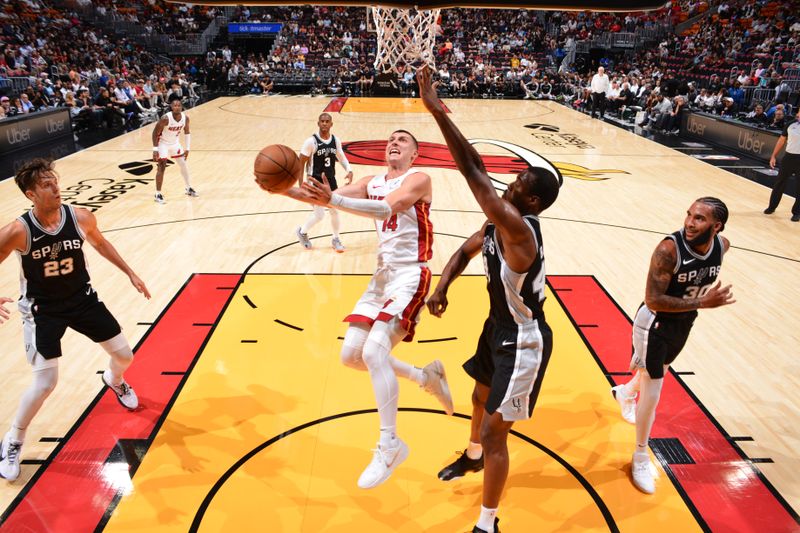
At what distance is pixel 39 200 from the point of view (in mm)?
3488

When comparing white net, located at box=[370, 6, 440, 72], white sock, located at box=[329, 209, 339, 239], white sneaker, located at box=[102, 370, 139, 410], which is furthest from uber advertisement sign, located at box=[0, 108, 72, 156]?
white sneaker, located at box=[102, 370, 139, 410]

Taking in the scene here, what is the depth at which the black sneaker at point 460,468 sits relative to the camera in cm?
365

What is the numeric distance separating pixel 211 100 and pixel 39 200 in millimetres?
20931

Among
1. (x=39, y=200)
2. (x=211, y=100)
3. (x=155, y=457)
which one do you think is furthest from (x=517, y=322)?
(x=211, y=100)

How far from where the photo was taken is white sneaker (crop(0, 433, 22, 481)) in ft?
11.8

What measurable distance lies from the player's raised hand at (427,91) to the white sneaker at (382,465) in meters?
1.97

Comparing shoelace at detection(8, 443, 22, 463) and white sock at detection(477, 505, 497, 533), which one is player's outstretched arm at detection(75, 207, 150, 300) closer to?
shoelace at detection(8, 443, 22, 463)

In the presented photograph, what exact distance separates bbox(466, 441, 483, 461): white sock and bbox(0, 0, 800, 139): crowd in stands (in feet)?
44.1

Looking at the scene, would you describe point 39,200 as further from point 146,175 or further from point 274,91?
point 274,91

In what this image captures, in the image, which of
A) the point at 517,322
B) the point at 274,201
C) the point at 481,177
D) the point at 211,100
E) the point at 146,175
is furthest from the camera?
the point at 211,100

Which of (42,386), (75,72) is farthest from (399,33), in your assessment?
(75,72)

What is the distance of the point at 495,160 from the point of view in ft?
41.6

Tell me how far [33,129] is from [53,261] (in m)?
12.0

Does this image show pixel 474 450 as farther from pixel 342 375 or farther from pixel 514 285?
pixel 342 375
